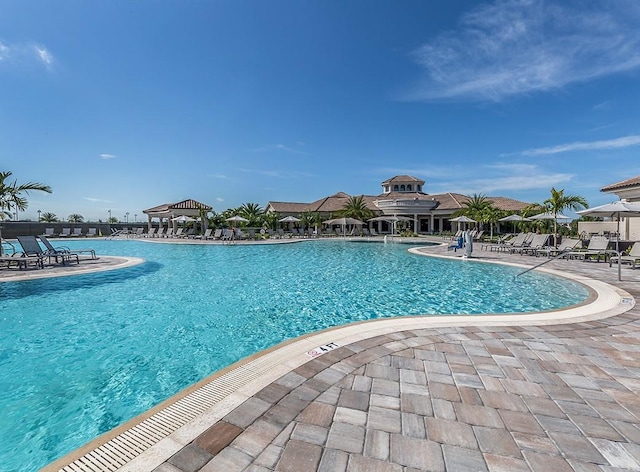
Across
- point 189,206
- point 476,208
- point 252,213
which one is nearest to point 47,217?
point 189,206

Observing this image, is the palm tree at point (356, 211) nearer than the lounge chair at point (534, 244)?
No

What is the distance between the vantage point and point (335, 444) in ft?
7.16

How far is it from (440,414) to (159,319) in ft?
19.8

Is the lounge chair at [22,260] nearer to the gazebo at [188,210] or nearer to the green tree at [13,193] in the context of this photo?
the green tree at [13,193]

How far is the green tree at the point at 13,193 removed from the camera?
470 inches

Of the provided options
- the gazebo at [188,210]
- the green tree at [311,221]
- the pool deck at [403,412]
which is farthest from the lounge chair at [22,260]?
the green tree at [311,221]

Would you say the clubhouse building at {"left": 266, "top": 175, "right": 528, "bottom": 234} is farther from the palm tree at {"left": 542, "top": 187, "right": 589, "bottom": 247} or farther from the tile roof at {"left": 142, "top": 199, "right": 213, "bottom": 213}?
the palm tree at {"left": 542, "top": 187, "right": 589, "bottom": 247}

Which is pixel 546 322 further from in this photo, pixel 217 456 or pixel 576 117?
pixel 576 117

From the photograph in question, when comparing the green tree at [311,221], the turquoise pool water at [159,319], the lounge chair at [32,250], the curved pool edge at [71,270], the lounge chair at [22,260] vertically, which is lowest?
the turquoise pool water at [159,319]

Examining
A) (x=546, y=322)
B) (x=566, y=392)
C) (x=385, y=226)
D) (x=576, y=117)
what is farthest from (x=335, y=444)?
(x=385, y=226)

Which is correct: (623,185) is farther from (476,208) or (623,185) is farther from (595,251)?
(476,208)

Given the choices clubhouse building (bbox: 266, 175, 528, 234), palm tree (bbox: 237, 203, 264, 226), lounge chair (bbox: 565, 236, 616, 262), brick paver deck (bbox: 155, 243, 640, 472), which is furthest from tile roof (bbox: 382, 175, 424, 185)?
brick paver deck (bbox: 155, 243, 640, 472)

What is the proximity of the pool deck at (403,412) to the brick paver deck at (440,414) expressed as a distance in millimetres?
10

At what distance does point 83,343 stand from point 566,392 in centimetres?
687
